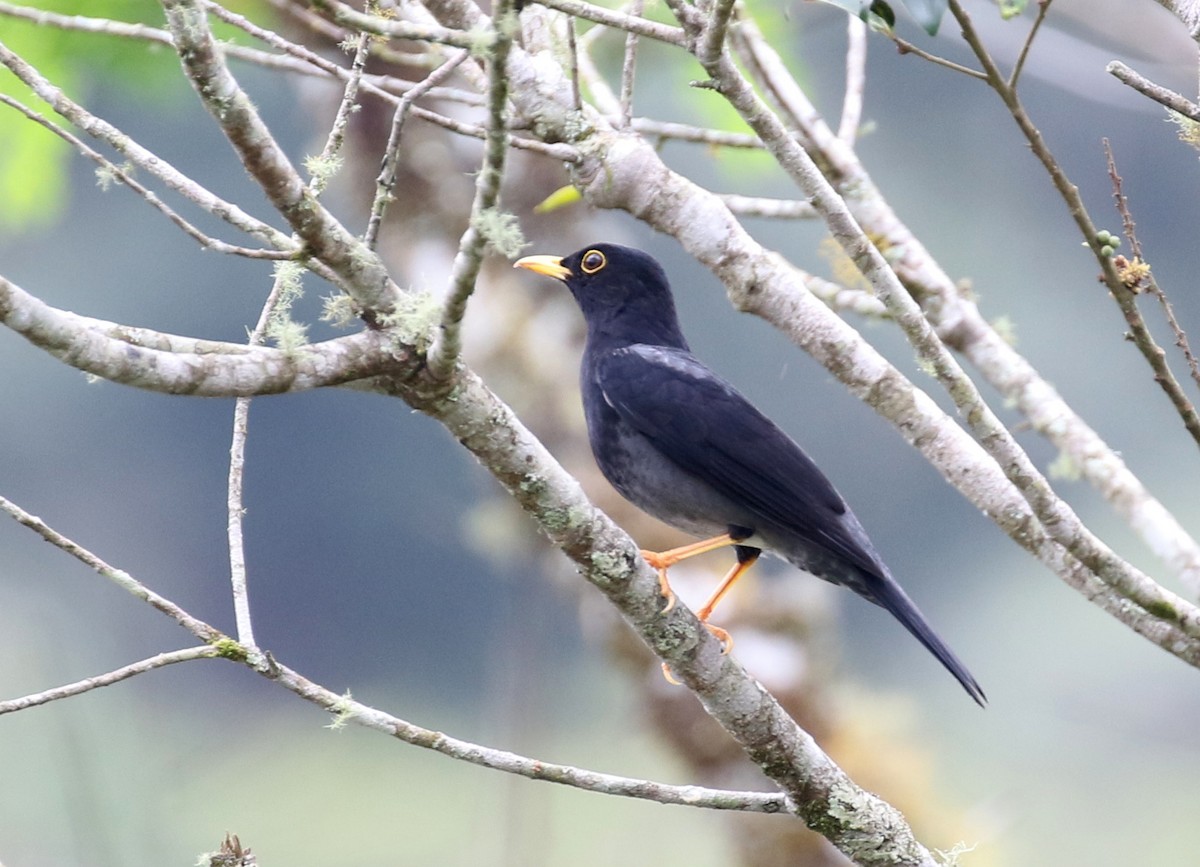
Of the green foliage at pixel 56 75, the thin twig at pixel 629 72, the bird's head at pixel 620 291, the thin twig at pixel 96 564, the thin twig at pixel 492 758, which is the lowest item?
the thin twig at pixel 492 758

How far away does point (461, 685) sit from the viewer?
17453 mm

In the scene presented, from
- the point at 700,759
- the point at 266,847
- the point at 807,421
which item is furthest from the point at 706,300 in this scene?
the point at 700,759

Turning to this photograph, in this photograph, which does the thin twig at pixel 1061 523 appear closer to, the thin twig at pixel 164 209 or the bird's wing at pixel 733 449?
the bird's wing at pixel 733 449

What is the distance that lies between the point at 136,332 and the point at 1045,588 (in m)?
15.8

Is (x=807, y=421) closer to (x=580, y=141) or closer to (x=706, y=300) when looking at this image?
(x=706, y=300)

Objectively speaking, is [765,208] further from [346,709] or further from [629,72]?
[346,709]

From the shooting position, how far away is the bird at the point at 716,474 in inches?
173

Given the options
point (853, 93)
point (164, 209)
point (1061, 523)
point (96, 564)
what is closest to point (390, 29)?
point (164, 209)

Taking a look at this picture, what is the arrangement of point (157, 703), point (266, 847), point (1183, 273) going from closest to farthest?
point (266, 847) → point (157, 703) → point (1183, 273)

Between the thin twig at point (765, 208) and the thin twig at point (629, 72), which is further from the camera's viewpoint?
the thin twig at point (765, 208)

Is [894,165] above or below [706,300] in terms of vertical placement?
above

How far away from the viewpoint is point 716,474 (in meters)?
4.46

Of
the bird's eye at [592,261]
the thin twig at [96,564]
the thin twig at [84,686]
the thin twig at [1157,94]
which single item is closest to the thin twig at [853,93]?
the bird's eye at [592,261]

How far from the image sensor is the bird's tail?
4.00 metres
